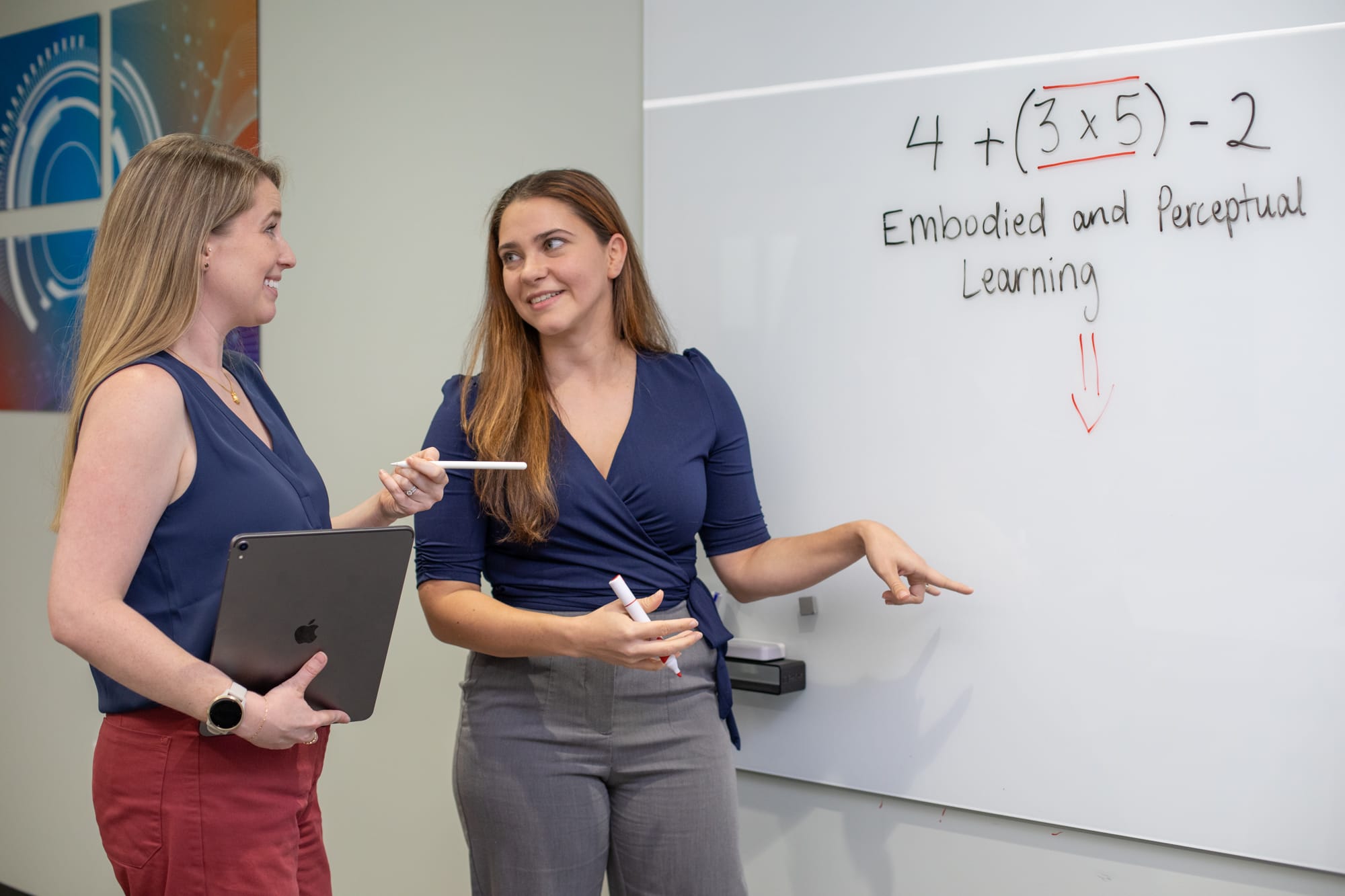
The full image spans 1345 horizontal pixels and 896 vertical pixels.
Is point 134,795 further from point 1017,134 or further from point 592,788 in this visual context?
point 1017,134

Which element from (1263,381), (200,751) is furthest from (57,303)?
(1263,381)

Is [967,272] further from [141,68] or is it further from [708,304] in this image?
[141,68]

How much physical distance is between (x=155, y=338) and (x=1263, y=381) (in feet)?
4.18

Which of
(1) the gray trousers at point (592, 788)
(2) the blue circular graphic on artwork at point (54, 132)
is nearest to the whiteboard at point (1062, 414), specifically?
(1) the gray trousers at point (592, 788)

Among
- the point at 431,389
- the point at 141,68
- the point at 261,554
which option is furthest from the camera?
the point at 141,68

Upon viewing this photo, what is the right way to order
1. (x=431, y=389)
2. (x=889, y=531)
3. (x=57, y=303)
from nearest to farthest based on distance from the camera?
(x=889, y=531) < (x=431, y=389) < (x=57, y=303)

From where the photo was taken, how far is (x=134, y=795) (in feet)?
3.55

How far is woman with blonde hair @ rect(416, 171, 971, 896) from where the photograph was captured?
1369 mm

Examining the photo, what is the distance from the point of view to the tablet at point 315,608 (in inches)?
41.3

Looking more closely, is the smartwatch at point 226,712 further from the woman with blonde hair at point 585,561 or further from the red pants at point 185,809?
the woman with blonde hair at point 585,561

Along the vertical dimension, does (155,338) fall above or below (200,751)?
above

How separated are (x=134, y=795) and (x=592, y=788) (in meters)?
0.54

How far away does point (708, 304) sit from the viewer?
5.75 ft

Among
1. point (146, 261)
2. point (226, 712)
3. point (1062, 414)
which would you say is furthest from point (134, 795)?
point (1062, 414)
